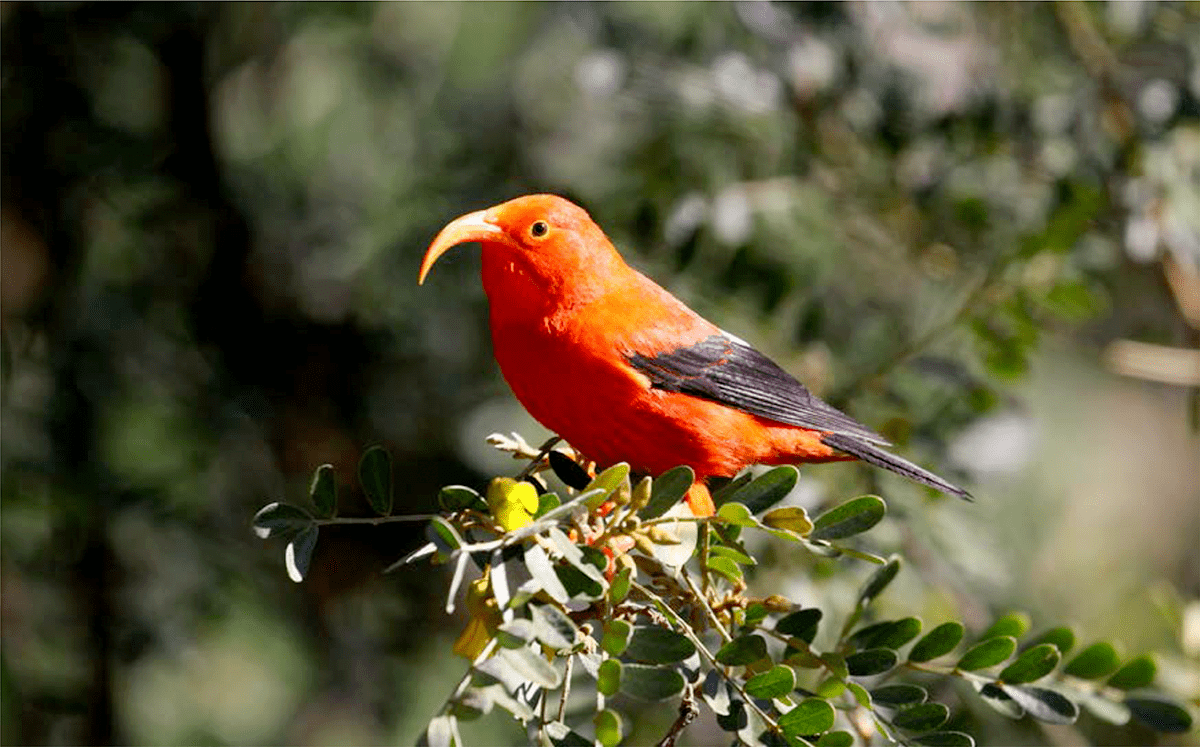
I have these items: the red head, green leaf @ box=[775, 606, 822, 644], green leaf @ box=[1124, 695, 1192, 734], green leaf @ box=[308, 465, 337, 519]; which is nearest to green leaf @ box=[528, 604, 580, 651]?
green leaf @ box=[308, 465, 337, 519]

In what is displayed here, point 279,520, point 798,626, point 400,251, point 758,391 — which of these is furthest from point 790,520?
point 400,251

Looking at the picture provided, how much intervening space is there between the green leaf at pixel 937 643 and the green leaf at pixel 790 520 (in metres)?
0.32

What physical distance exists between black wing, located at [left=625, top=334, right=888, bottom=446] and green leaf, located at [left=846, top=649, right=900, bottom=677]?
58cm

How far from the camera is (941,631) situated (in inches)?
97.6

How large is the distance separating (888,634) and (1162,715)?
63 cm

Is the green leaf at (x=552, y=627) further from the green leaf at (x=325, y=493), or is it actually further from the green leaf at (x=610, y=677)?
the green leaf at (x=325, y=493)

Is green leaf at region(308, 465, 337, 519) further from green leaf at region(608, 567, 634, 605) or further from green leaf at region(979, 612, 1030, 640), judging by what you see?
green leaf at region(979, 612, 1030, 640)

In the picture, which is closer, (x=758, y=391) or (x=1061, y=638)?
(x=1061, y=638)

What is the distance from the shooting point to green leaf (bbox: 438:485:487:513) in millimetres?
2133

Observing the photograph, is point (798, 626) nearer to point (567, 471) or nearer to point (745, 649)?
point (745, 649)

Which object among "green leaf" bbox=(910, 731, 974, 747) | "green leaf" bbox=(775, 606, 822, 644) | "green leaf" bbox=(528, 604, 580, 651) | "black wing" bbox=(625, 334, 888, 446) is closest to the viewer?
"green leaf" bbox=(528, 604, 580, 651)

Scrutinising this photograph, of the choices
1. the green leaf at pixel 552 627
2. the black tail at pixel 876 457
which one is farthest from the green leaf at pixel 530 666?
the black tail at pixel 876 457

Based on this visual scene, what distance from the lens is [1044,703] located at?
251 centimetres

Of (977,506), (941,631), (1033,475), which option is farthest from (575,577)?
(1033,475)
